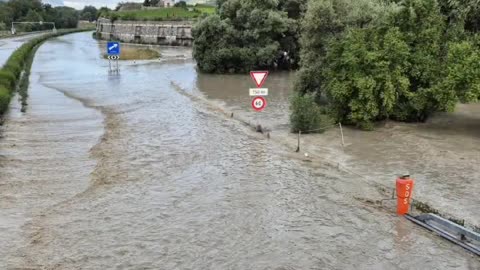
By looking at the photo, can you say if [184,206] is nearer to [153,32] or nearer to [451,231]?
[451,231]

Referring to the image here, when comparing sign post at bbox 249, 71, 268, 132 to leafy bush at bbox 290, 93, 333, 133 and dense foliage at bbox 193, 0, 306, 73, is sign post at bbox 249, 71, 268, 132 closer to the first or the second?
leafy bush at bbox 290, 93, 333, 133

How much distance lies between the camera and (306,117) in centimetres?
2061

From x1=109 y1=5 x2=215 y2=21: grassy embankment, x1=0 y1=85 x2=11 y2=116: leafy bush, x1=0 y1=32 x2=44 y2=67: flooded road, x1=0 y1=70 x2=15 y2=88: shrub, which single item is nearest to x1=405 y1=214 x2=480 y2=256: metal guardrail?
x1=0 y1=85 x2=11 y2=116: leafy bush

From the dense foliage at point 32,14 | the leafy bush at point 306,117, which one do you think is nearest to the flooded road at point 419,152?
the leafy bush at point 306,117

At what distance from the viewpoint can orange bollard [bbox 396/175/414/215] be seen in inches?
461

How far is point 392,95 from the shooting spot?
20.8m

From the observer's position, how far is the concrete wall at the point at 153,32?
93.5 m

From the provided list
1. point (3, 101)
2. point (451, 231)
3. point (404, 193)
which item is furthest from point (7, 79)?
point (451, 231)

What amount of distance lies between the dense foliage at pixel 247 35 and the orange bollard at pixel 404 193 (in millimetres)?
33506

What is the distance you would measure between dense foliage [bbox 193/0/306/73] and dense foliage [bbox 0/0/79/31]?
402ft

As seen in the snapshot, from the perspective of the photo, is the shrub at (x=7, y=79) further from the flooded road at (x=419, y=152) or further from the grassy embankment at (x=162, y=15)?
the grassy embankment at (x=162, y=15)

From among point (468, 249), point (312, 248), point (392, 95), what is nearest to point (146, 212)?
point (312, 248)

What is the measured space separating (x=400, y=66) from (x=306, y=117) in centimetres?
458

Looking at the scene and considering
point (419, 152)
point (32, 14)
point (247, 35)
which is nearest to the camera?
point (419, 152)
